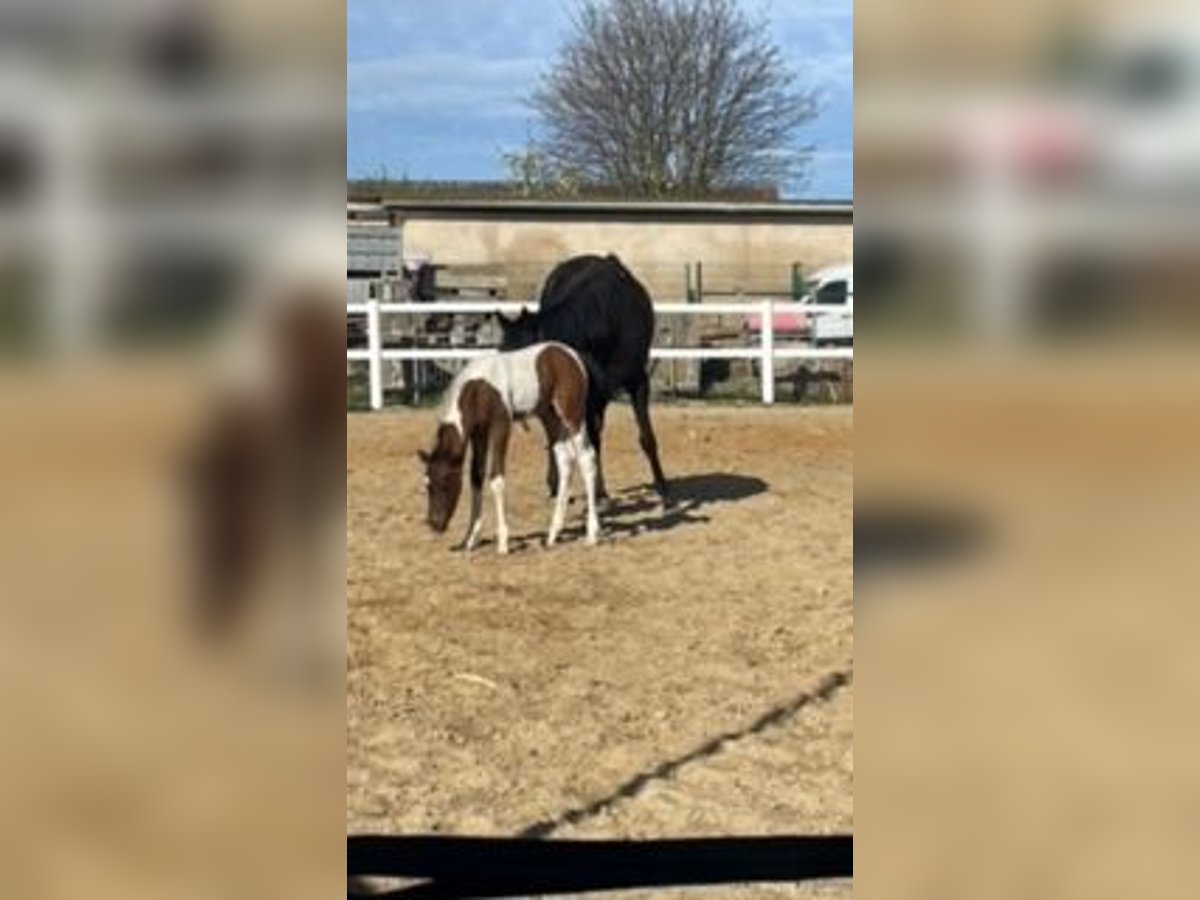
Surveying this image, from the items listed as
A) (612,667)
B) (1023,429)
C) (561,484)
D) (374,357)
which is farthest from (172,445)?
(374,357)

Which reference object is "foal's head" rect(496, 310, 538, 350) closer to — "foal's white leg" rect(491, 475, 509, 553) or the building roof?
"foal's white leg" rect(491, 475, 509, 553)

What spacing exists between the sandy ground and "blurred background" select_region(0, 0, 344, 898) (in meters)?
1.39

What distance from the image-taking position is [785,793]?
11.1 ft

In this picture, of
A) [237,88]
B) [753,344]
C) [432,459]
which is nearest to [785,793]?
[237,88]

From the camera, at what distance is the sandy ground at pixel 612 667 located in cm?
336

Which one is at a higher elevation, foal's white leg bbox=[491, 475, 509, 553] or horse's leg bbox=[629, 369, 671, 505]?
horse's leg bbox=[629, 369, 671, 505]

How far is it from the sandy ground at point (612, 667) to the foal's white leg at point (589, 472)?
114 millimetres

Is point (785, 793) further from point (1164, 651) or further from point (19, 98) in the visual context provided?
point (19, 98)

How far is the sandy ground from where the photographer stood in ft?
11.0

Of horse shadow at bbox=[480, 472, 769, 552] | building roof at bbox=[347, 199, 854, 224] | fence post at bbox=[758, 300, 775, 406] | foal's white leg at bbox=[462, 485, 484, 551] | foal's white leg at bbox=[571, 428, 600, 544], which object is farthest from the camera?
building roof at bbox=[347, 199, 854, 224]

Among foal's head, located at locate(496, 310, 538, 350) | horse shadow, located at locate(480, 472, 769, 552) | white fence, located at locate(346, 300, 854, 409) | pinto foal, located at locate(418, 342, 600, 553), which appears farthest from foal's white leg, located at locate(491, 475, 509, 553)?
white fence, located at locate(346, 300, 854, 409)

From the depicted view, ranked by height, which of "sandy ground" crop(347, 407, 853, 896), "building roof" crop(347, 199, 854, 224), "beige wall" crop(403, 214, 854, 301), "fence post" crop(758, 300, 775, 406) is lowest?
"sandy ground" crop(347, 407, 853, 896)

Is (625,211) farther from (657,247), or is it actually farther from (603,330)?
(603,330)

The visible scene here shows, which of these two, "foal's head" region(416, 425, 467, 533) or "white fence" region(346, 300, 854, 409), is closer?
"foal's head" region(416, 425, 467, 533)
